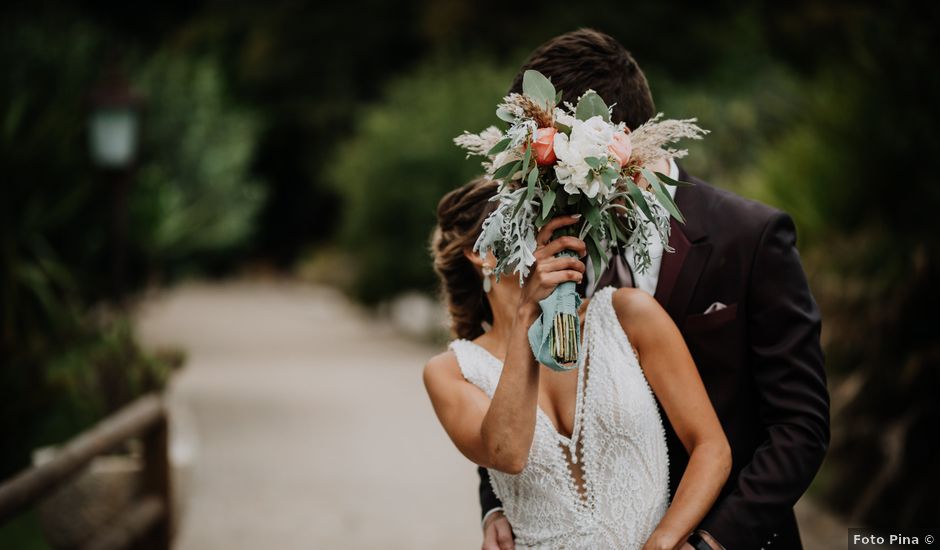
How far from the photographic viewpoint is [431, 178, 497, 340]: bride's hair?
119 inches

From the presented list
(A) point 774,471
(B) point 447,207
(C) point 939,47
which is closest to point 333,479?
(C) point 939,47

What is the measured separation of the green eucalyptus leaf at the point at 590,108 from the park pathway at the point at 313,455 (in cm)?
→ 545


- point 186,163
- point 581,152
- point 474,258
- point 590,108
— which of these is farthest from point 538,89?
point 186,163

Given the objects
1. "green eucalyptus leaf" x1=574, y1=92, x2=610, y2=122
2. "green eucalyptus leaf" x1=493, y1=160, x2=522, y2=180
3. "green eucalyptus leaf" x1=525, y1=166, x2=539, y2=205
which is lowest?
"green eucalyptus leaf" x1=525, y1=166, x2=539, y2=205

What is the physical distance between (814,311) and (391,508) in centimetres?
641

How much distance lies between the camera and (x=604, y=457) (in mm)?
2523

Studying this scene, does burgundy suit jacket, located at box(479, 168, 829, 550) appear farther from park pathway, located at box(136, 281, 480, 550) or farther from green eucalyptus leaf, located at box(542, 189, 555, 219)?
park pathway, located at box(136, 281, 480, 550)

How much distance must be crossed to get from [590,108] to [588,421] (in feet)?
2.48

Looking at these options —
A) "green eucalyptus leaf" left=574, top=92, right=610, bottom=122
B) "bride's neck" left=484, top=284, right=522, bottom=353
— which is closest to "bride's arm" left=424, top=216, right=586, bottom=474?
"green eucalyptus leaf" left=574, top=92, right=610, bottom=122

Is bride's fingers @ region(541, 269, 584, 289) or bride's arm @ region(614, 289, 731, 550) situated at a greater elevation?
bride's fingers @ region(541, 269, 584, 289)

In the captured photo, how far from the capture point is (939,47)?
7355 millimetres

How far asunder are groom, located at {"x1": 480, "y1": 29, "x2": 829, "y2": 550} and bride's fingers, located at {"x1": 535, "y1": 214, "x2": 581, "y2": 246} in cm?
32

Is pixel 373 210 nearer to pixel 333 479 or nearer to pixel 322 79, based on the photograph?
pixel 333 479

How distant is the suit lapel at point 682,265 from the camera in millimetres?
2551
